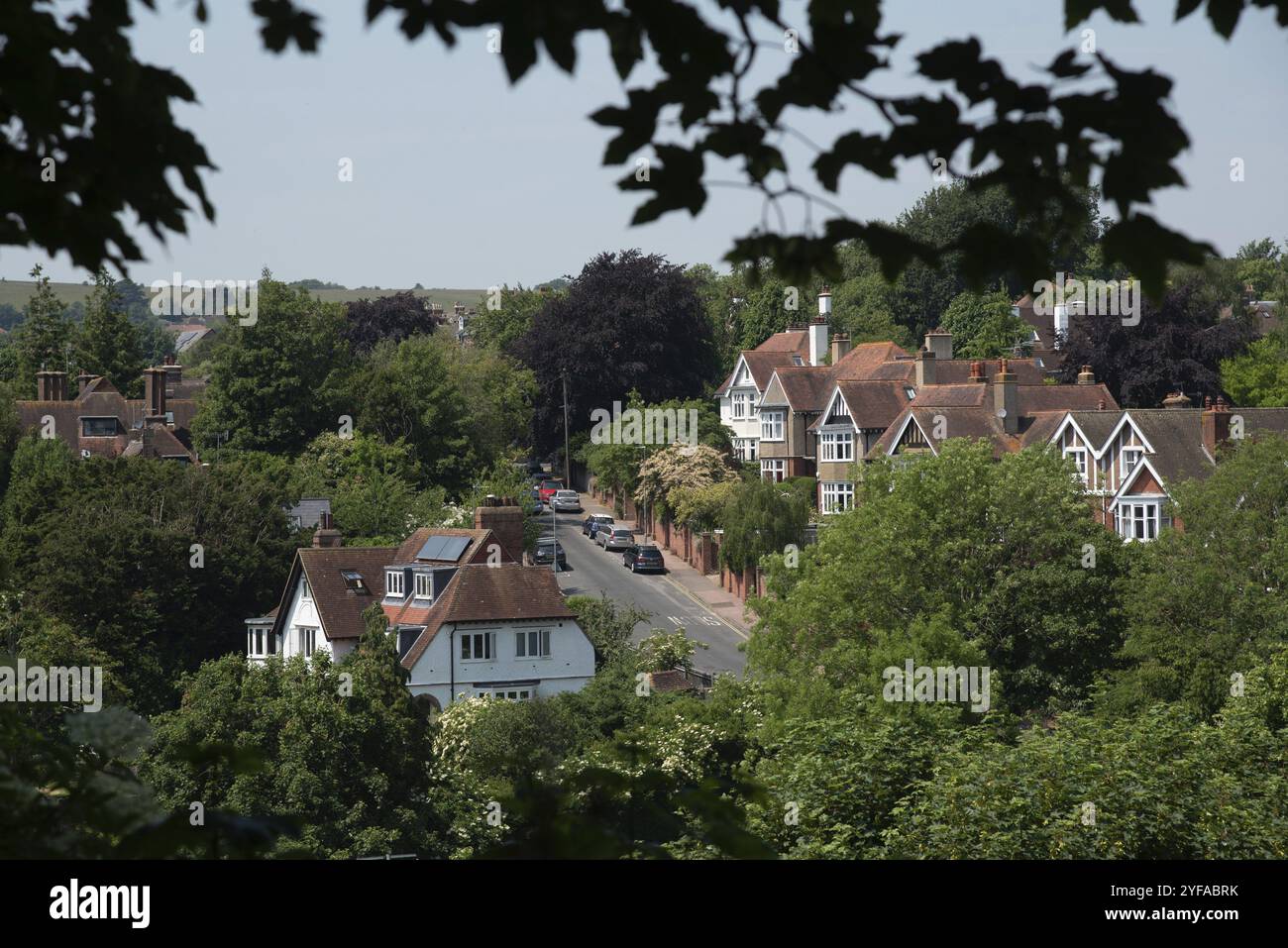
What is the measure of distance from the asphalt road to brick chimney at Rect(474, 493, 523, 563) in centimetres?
509

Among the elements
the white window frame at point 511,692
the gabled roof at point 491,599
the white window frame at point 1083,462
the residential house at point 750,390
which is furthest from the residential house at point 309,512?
the white window frame at point 1083,462

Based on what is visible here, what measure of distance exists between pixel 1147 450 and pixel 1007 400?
294 inches

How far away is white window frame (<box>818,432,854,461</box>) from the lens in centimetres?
6556

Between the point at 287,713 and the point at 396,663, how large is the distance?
201 inches

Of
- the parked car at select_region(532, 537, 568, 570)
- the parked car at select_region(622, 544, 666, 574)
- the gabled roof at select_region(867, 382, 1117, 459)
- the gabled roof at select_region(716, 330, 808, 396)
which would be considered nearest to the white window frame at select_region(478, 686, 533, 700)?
the parked car at select_region(532, 537, 568, 570)

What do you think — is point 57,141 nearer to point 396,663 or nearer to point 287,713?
point 287,713

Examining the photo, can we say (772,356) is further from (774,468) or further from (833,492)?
(833,492)

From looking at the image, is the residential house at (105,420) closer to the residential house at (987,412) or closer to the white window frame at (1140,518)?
the residential house at (987,412)

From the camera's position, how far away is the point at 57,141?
4.82m

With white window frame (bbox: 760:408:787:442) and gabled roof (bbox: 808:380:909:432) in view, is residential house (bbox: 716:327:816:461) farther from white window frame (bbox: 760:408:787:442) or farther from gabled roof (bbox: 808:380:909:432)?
gabled roof (bbox: 808:380:909:432)

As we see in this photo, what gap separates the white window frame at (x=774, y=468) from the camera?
73.1m

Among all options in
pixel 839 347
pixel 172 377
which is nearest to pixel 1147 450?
pixel 839 347
